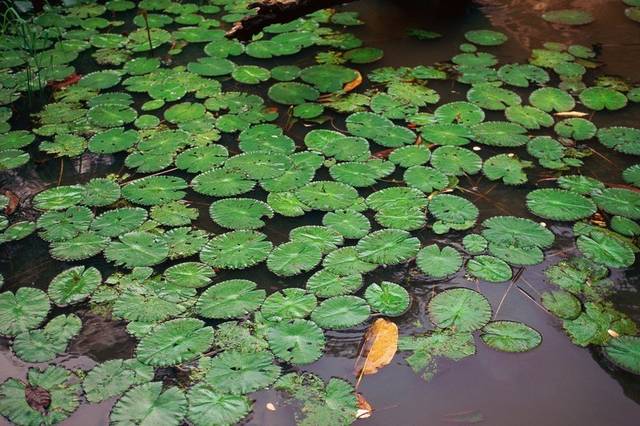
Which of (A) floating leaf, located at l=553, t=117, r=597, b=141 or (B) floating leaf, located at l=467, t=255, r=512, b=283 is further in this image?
(A) floating leaf, located at l=553, t=117, r=597, b=141

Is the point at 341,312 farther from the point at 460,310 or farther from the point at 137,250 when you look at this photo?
the point at 137,250

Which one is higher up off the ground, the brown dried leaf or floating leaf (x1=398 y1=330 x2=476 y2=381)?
the brown dried leaf

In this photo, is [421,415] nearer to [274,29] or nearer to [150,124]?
[150,124]

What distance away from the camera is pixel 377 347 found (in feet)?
7.66

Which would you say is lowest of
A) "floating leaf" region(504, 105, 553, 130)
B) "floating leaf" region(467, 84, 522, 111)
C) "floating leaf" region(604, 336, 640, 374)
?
"floating leaf" region(604, 336, 640, 374)

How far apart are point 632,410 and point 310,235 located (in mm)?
1302

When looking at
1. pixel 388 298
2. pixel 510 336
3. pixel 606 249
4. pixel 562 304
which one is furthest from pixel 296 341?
pixel 606 249

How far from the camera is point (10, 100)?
378cm

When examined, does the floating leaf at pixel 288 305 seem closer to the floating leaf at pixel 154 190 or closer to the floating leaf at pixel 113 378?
the floating leaf at pixel 113 378

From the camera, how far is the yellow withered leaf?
89.7 inches

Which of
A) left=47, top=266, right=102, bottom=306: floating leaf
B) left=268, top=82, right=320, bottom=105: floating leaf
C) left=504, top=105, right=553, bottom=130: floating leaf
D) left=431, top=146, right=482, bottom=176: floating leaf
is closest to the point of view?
left=47, top=266, right=102, bottom=306: floating leaf

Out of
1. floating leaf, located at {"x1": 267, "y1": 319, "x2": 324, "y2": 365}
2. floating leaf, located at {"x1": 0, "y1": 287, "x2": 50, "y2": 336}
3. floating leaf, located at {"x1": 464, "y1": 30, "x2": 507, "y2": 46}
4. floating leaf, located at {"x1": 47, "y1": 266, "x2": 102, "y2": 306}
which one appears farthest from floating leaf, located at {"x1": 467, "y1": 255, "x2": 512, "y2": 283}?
floating leaf, located at {"x1": 464, "y1": 30, "x2": 507, "y2": 46}

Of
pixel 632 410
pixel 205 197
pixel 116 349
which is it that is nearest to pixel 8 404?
pixel 116 349

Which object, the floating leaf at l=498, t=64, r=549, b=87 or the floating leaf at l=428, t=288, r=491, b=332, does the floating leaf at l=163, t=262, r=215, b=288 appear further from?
the floating leaf at l=498, t=64, r=549, b=87
